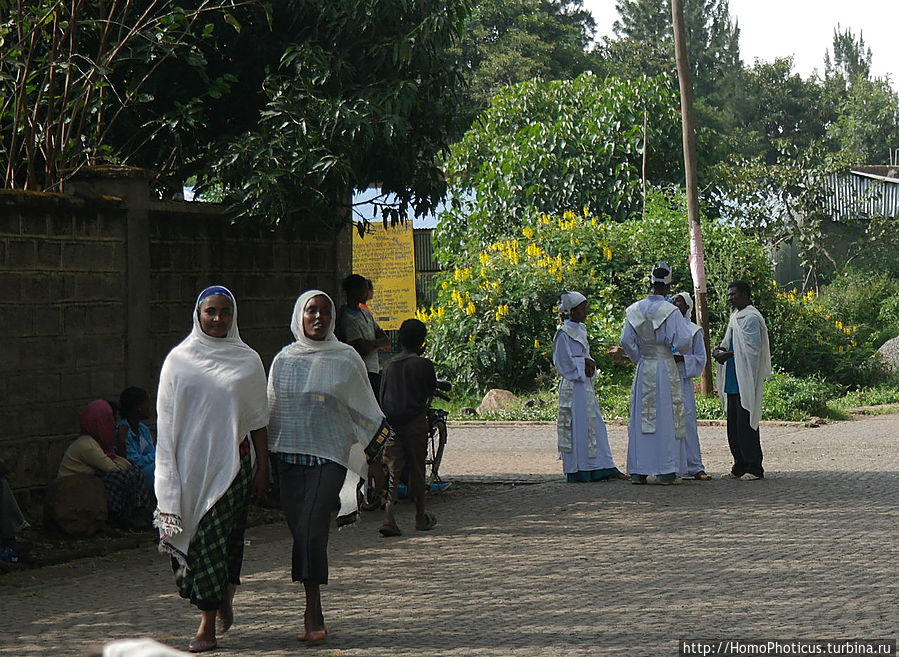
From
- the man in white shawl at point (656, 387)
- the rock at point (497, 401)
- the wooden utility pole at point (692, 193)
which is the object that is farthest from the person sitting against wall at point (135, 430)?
the wooden utility pole at point (692, 193)

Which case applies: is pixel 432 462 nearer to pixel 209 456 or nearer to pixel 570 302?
pixel 570 302

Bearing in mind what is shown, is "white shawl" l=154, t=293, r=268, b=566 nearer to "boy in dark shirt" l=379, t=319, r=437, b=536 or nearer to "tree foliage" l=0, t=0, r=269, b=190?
"boy in dark shirt" l=379, t=319, r=437, b=536

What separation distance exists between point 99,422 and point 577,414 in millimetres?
4904

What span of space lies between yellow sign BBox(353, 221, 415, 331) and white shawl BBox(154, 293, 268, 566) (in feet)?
61.1

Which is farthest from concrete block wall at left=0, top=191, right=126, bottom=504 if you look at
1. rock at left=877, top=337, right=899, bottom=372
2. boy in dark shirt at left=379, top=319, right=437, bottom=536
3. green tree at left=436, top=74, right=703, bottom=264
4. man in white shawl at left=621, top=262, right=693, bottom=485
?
rock at left=877, top=337, right=899, bottom=372

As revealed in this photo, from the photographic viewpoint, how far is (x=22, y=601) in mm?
7516

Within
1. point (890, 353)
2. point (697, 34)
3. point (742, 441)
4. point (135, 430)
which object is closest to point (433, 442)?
point (135, 430)

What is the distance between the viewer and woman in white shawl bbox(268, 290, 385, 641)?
6605mm

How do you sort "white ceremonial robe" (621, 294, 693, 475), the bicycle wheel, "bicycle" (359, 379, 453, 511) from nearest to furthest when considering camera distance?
"bicycle" (359, 379, 453, 511)
the bicycle wheel
"white ceremonial robe" (621, 294, 693, 475)

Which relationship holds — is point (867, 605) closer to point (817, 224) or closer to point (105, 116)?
point (105, 116)

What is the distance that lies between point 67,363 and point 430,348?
42.1 feet

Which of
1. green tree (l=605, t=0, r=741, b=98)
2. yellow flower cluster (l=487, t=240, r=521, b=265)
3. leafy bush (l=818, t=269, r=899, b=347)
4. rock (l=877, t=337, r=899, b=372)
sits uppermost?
green tree (l=605, t=0, r=741, b=98)

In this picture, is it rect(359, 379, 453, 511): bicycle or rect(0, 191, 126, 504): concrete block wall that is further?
rect(359, 379, 453, 511): bicycle

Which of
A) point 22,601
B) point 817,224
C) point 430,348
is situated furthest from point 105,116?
point 817,224
